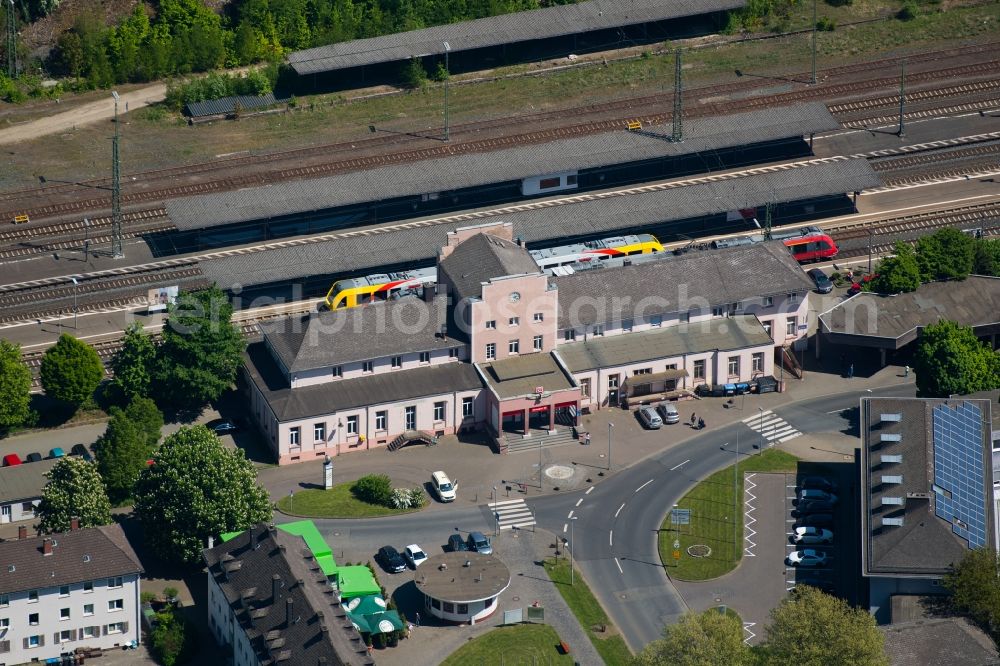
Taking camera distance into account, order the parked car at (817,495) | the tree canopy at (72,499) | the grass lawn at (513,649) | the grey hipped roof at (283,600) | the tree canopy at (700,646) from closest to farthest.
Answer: the tree canopy at (700,646), the grey hipped roof at (283,600), the grass lawn at (513,649), the tree canopy at (72,499), the parked car at (817,495)

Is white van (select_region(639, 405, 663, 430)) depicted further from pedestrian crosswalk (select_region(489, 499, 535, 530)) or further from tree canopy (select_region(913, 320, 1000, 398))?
tree canopy (select_region(913, 320, 1000, 398))

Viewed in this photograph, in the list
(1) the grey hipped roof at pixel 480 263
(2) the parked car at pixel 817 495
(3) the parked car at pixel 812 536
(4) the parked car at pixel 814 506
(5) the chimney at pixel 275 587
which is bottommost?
(3) the parked car at pixel 812 536

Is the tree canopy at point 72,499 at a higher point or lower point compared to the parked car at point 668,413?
higher

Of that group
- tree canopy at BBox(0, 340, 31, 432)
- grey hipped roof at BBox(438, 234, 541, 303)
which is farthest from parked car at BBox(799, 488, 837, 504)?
tree canopy at BBox(0, 340, 31, 432)

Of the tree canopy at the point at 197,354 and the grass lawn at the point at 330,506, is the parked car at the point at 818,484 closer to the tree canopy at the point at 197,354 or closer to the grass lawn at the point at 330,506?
the grass lawn at the point at 330,506

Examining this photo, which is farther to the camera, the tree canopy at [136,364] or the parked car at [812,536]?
the tree canopy at [136,364]

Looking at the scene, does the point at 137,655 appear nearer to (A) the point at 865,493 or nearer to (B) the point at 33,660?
(B) the point at 33,660

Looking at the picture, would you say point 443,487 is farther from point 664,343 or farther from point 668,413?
point 664,343

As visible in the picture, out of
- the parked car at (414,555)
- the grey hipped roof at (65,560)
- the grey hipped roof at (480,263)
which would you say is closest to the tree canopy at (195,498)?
the grey hipped roof at (65,560)
